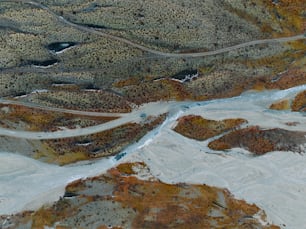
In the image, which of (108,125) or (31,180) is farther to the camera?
(108,125)

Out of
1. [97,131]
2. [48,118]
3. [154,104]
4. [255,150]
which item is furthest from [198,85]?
[48,118]

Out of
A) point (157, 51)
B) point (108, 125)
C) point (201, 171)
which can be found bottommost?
point (201, 171)

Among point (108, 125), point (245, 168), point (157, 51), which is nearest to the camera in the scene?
point (245, 168)

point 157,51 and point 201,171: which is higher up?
point 157,51

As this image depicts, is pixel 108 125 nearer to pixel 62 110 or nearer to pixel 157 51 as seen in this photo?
pixel 62 110

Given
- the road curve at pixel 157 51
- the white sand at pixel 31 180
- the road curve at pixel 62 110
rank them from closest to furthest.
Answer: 1. the white sand at pixel 31 180
2. the road curve at pixel 62 110
3. the road curve at pixel 157 51

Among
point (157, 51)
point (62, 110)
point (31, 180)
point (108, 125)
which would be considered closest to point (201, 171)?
point (108, 125)

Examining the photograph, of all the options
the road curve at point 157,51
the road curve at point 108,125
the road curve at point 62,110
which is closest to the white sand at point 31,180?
the road curve at point 108,125

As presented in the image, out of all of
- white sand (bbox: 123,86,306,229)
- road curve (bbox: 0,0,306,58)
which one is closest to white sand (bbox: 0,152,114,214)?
white sand (bbox: 123,86,306,229)

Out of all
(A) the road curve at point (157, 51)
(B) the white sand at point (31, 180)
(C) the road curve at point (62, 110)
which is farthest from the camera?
(A) the road curve at point (157, 51)

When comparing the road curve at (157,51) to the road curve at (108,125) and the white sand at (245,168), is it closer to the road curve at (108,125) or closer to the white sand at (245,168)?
the road curve at (108,125)

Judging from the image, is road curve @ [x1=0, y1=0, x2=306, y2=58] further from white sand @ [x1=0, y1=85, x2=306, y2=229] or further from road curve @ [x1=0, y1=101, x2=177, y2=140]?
white sand @ [x1=0, y1=85, x2=306, y2=229]

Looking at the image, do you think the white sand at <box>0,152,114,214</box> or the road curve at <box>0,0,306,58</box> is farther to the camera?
the road curve at <box>0,0,306,58</box>

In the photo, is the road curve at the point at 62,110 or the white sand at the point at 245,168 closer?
the white sand at the point at 245,168
